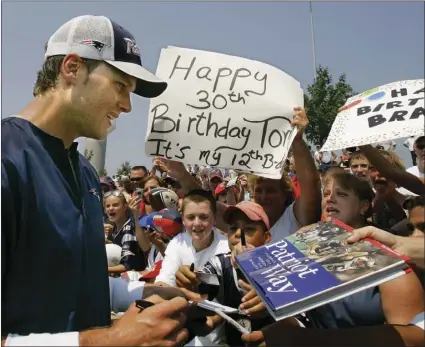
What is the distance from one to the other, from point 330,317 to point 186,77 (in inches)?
59.1

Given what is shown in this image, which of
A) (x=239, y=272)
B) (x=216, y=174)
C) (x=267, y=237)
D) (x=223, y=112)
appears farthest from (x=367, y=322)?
(x=216, y=174)

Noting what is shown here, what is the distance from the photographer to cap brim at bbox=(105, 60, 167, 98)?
161cm

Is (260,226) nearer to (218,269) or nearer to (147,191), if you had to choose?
(218,269)

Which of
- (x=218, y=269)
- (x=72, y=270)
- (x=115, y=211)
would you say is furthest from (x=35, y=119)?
(x=115, y=211)

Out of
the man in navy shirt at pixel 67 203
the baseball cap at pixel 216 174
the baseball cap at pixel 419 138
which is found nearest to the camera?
the man in navy shirt at pixel 67 203

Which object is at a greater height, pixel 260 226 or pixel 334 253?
pixel 334 253

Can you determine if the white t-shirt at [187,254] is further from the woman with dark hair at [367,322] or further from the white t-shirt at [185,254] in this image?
the woman with dark hair at [367,322]

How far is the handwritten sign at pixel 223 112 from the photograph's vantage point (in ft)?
8.08

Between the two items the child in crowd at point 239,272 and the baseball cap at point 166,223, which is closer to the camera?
the child in crowd at point 239,272

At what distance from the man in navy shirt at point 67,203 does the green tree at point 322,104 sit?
1536 mm

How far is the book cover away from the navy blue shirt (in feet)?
1.76

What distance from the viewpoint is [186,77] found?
2588mm

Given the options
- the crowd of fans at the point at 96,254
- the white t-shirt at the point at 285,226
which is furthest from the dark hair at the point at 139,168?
the crowd of fans at the point at 96,254

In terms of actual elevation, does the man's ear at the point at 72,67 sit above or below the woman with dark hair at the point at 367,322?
above
